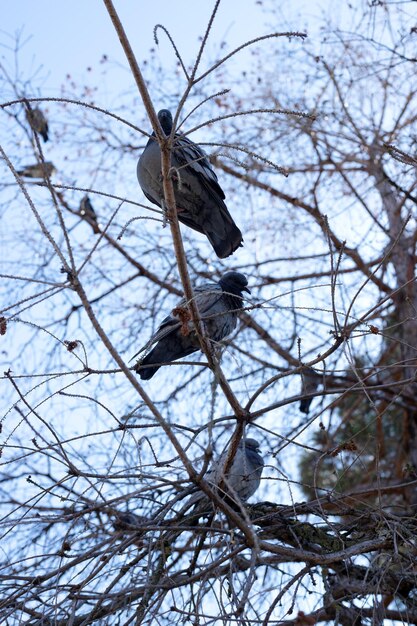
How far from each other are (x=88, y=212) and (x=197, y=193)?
1.77 meters

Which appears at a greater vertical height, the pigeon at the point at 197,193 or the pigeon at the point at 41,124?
the pigeon at the point at 41,124

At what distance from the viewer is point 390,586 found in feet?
13.1

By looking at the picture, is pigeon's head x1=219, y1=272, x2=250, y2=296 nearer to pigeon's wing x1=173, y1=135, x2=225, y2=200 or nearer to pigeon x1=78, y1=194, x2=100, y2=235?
pigeon's wing x1=173, y1=135, x2=225, y2=200

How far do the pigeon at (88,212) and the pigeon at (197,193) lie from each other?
4.68 feet

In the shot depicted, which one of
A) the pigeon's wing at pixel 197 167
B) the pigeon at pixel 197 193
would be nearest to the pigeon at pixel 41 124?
the pigeon at pixel 197 193

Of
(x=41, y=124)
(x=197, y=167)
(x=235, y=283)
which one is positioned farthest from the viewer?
(x=41, y=124)

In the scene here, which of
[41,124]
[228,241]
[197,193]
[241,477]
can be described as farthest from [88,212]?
[241,477]

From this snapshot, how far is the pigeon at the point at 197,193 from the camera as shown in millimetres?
4383

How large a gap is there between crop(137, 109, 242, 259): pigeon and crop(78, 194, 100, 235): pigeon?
4.68ft

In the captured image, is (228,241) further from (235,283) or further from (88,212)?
(88,212)

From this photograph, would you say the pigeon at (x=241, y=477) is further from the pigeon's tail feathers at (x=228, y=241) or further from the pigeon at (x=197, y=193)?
the pigeon at (x=197, y=193)

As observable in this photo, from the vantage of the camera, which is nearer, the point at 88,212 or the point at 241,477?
the point at 241,477

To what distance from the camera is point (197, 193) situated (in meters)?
4.46

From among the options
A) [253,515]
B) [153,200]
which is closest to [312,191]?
[153,200]
